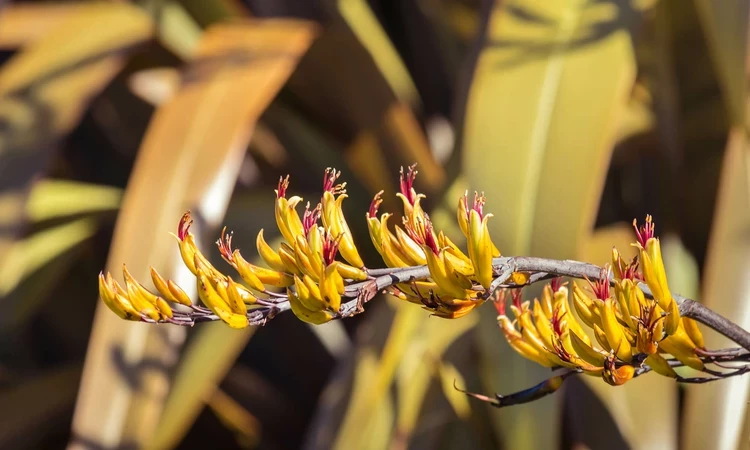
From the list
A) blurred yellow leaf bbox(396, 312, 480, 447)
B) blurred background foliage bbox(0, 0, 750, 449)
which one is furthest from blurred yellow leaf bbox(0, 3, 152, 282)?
blurred yellow leaf bbox(396, 312, 480, 447)

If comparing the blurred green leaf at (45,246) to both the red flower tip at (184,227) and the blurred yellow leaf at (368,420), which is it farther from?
the red flower tip at (184,227)

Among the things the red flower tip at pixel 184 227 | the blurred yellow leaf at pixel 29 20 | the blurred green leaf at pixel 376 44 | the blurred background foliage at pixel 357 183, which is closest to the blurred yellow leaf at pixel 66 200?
the blurred background foliage at pixel 357 183

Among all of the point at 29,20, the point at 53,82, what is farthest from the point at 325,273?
the point at 29,20

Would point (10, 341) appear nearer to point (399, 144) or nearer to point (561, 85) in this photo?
point (399, 144)

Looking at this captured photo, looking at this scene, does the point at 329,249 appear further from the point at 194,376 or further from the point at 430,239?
the point at 194,376

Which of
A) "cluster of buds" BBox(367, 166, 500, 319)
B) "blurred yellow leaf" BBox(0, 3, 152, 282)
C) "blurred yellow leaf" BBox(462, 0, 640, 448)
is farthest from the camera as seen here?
"blurred yellow leaf" BBox(0, 3, 152, 282)

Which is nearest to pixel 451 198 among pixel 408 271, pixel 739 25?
pixel 739 25

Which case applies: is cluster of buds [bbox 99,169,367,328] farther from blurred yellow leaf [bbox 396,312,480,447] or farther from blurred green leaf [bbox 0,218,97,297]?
blurred green leaf [bbox 0,218,97,297]

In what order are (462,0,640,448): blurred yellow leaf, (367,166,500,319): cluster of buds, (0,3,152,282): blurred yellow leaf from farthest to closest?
(0,3,152,282): blurred yellow leaf, (462,0,640,448): blurred yellow leaf, (367,166,500,319): cluster of buds
